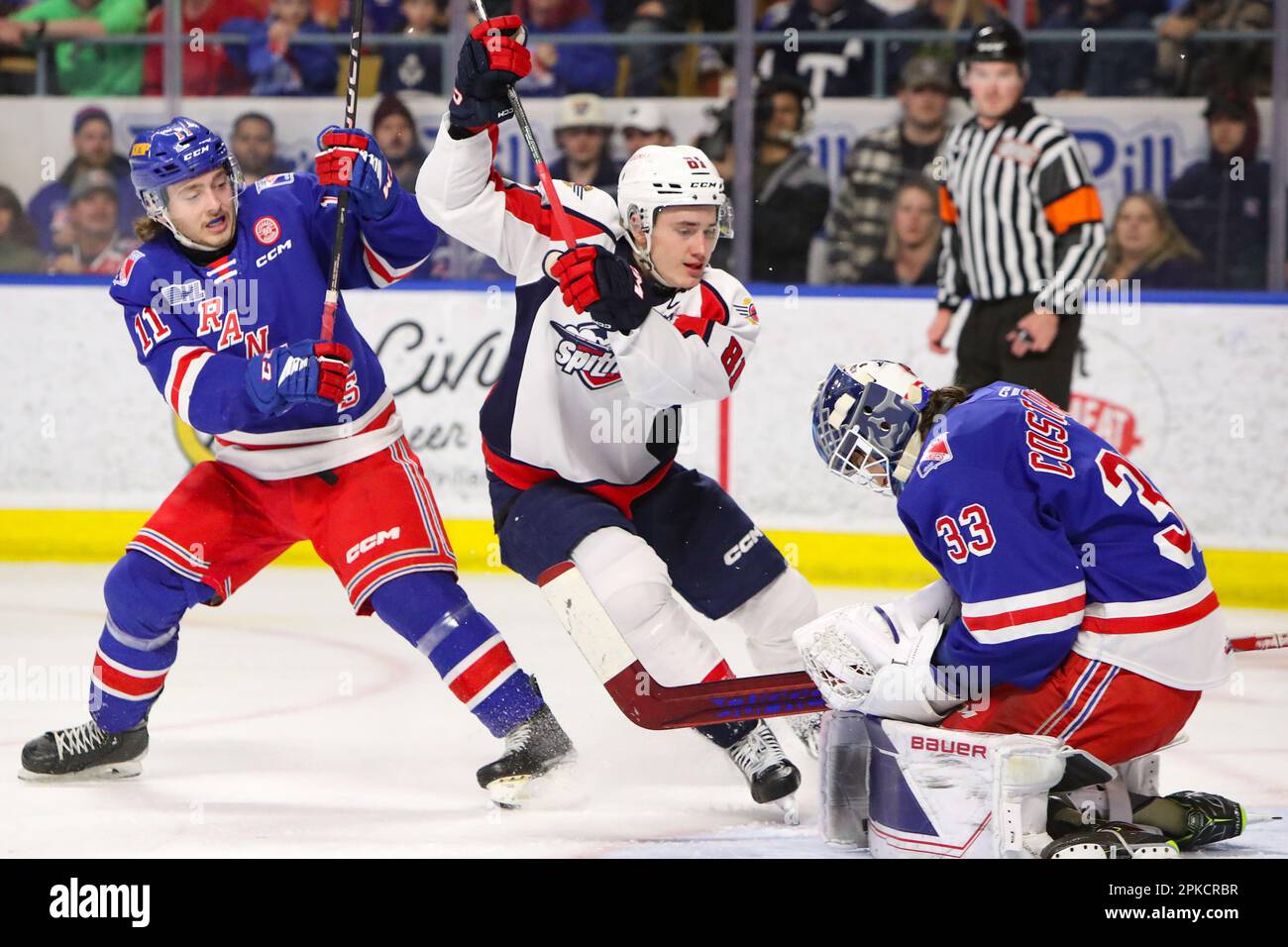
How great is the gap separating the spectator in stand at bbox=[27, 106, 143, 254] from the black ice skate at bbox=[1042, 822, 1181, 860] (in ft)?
13.8

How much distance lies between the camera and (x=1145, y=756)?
9.05ft

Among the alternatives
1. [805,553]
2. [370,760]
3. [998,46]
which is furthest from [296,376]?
[998,46]

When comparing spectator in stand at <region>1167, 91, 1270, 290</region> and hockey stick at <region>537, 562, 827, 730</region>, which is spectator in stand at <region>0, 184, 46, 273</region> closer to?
hockey stick at <region>537, 562, 827, 730</region>

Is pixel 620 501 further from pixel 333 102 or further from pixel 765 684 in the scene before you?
pixel 333 102

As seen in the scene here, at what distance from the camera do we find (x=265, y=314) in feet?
10.6

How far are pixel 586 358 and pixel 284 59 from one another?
10.5ft

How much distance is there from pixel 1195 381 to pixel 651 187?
2670 mm

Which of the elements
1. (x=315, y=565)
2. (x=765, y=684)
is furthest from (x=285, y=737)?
(x=315, y=565)

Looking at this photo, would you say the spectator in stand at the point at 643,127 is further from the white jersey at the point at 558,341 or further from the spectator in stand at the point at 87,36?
the white jersey at the point at 558,341

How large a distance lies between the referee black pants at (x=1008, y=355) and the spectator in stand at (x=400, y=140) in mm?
1869

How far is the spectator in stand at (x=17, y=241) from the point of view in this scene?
19.2 ft

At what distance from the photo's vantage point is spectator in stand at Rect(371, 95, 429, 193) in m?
5.83

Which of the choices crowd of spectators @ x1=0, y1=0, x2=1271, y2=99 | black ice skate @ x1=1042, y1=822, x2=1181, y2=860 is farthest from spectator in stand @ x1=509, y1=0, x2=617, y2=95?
black ice skate @ x1=1042, y1=822, x2=1181, y2=860

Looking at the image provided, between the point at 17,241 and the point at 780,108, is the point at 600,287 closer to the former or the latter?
the point at 780,108
